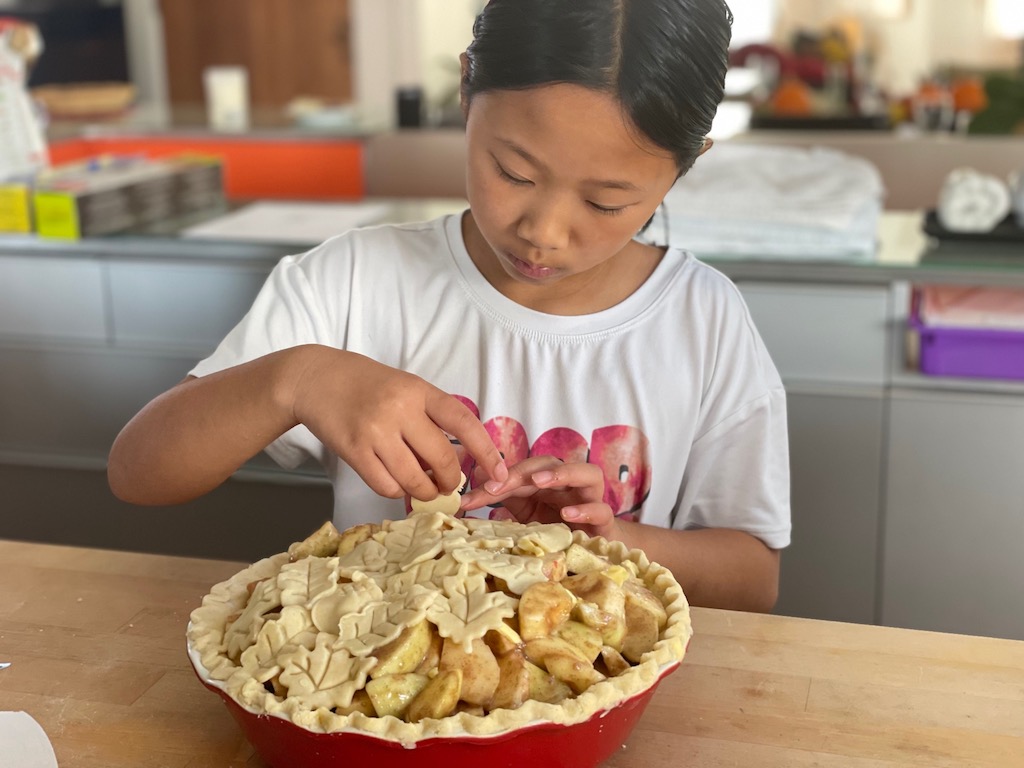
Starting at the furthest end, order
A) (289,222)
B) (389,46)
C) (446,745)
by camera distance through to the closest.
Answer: (389,46), (289,222), (446,745)

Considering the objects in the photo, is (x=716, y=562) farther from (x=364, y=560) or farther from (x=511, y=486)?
(x=364, y=560)

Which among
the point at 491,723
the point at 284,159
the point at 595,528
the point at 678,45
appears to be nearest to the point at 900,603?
the point at 595,528

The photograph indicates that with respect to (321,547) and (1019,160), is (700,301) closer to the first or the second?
Result: (321,547)

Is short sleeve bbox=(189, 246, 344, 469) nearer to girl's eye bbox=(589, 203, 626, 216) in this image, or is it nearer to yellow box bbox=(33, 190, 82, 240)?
girl's eye bbox=(589, 203, 626, 216)

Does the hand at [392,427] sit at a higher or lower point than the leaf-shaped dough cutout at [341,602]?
higher

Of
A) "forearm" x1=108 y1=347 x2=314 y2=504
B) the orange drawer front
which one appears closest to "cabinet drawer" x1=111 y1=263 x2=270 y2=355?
the orange drawer front

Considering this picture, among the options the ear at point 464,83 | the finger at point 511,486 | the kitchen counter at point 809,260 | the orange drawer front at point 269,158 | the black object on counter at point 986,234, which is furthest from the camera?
the orange drawer front at point 269,158

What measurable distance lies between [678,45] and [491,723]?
54 cm

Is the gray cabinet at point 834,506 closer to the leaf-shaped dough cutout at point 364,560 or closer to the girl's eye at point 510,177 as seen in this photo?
the girl's eye at point 510,177

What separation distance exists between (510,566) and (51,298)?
1.67 m

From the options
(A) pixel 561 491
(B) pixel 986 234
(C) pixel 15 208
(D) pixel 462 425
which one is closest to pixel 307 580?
(D) pixel 462 425

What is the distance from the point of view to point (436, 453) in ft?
2.75

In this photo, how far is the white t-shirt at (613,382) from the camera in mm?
1146

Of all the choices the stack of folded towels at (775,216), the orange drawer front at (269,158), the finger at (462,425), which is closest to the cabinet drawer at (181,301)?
the stack of folded towels at (775,216)
